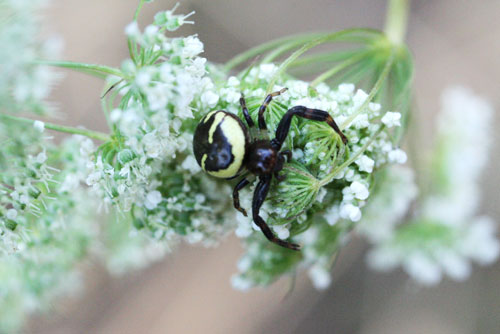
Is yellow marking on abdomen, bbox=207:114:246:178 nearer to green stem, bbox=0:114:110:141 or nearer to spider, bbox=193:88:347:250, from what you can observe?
spider, bbox=193:88:347:250

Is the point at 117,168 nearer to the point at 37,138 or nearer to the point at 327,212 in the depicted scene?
the point at 37,138

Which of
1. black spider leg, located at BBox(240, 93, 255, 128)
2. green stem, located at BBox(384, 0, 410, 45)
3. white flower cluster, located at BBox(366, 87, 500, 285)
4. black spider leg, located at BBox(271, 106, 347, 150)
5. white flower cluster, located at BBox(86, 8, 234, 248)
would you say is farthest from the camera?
white flower cluster, located at BBox(366, 87, 500, 285)

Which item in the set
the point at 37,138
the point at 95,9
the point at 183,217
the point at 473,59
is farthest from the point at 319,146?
the point at 95,9

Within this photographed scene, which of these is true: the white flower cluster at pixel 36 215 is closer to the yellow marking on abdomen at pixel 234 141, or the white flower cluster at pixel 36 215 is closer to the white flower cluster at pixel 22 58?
the white flower cluster at pixel 22 58

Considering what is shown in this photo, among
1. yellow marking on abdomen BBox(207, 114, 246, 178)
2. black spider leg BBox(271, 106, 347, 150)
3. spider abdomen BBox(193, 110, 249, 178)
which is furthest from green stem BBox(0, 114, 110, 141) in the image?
black spider leg BBox(271, 106, 347, 150)

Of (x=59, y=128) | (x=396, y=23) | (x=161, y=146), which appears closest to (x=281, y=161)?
(x=161, y=146)

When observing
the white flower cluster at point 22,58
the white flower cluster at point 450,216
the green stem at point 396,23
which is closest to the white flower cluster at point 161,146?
the white flower cluster at point 22,58

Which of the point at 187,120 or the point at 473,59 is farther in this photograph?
the point at 473,59
